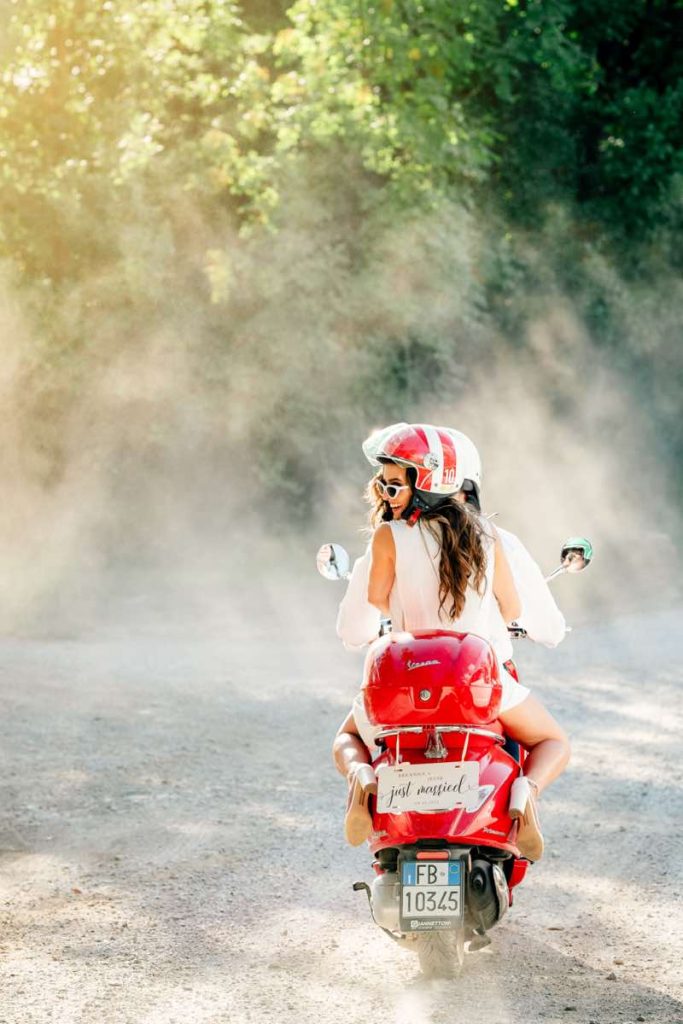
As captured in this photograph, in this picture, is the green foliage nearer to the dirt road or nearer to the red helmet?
the dirt road

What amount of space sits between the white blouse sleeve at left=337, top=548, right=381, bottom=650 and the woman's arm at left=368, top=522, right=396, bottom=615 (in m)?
0.02

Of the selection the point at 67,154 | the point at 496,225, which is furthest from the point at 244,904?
the point at 496,225

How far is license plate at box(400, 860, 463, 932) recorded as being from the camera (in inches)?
155

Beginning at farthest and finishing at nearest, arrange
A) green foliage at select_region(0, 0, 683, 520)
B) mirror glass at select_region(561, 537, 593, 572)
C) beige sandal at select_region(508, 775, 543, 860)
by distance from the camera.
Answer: green foliage at select_region(0, 0, 683, 520) < mirror glass at select_region(561, 537, 593, 572) < beige sandal at select_region(508, 775, 543, 860)

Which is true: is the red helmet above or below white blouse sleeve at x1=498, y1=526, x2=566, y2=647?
above

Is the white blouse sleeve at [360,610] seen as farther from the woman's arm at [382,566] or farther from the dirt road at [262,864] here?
the dirt road at [262,864]

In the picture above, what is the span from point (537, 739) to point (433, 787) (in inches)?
22.6

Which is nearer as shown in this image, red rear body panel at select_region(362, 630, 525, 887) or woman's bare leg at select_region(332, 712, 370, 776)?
red rear body panel at select_region(362, 630, 525, 887)

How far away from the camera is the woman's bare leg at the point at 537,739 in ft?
14.2

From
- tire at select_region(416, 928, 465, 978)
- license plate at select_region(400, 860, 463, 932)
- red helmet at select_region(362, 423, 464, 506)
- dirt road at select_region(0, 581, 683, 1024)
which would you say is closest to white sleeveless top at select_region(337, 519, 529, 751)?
red helmet at select_region(362, 423, 464, 506)

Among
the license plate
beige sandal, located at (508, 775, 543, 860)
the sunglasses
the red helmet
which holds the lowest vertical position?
the license plate

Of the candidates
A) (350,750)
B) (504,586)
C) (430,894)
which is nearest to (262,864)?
(350,750)

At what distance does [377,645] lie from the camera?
404 cm

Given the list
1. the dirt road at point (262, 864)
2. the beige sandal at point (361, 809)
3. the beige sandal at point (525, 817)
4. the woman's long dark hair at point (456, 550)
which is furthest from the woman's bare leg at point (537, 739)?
the dirt road at point (262, 864)
